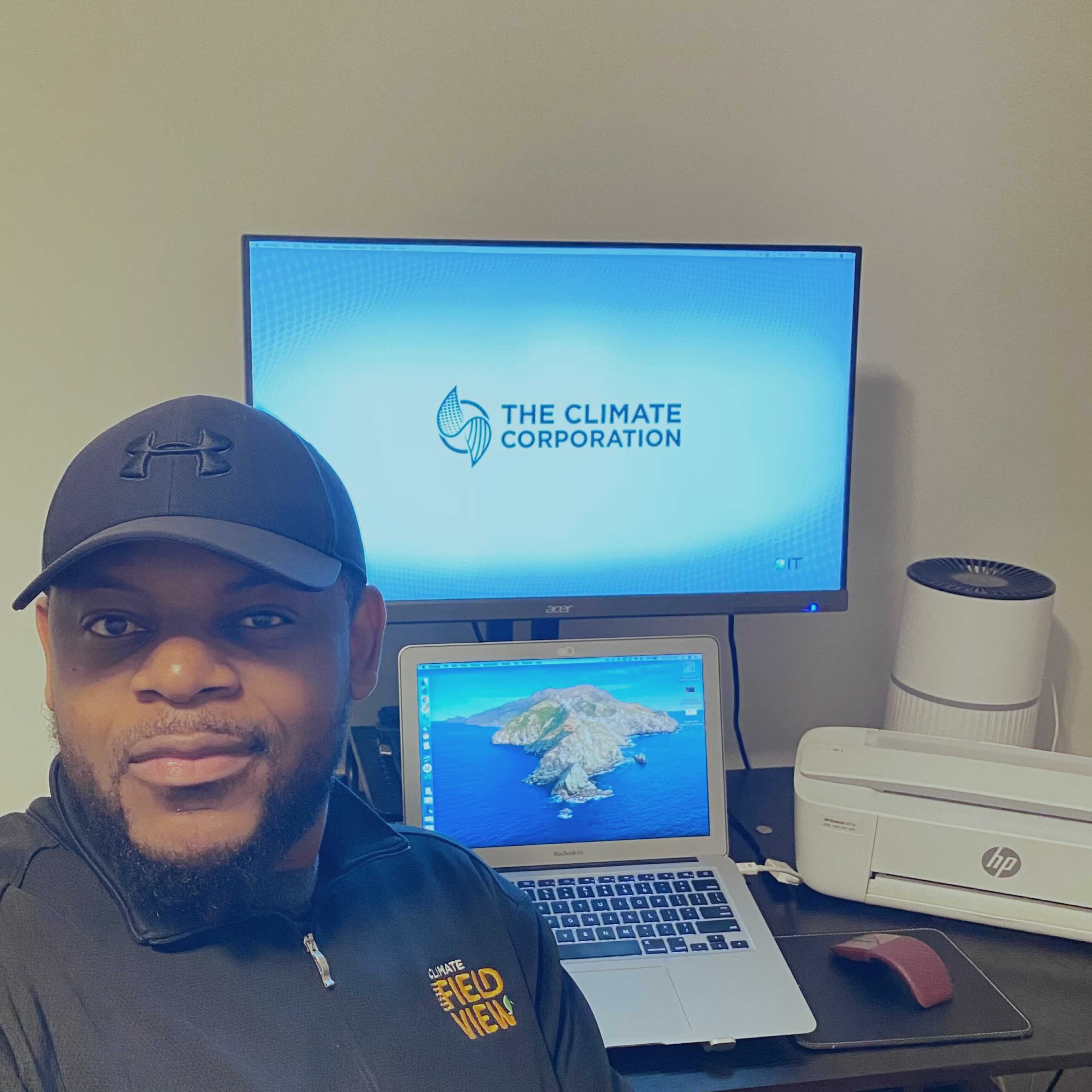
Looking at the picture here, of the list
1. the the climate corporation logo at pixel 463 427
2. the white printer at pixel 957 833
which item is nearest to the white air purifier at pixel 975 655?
the white printer at pixel 957 833

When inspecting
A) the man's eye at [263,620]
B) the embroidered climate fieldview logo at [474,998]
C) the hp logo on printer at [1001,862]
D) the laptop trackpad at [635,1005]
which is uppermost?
the man's eye at [263,620]

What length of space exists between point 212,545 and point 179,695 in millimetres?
96

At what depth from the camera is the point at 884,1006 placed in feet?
3.34

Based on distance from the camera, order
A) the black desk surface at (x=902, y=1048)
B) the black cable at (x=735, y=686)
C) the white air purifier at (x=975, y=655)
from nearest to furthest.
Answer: the black desk surface at (x=902, y=1048) → the white air purifier at (x=975, y=655) → the black cable at (x=735, y=686)

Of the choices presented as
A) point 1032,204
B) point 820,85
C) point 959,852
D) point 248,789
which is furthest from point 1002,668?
point 248,789

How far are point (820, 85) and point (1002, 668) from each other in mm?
768

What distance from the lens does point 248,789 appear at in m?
0.72

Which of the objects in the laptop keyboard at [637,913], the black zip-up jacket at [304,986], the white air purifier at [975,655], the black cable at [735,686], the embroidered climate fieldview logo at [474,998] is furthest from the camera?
the black cable at [735,686]

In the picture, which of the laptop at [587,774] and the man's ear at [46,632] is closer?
the man's ear at [46,632]

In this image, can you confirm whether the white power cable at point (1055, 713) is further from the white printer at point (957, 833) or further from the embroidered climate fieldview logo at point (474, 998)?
the embroidered climate fieldview logo at point (474, 998)

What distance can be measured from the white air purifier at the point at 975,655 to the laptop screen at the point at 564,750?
30 cm

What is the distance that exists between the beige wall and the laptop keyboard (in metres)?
0.42

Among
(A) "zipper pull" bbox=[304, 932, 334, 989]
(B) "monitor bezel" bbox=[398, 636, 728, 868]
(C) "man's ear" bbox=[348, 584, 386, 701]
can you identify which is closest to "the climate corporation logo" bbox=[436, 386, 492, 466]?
(B) "monitor bezel" bbox=[398, 636, 728, 868]

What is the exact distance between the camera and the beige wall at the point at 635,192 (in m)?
1.30
